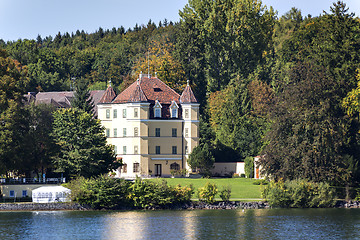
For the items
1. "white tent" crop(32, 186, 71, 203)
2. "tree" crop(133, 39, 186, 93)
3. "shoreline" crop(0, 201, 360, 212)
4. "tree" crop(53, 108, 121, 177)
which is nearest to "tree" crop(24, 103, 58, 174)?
"tree" crop(53, 108, 121, 177)

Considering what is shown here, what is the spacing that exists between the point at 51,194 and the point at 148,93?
1306 inches

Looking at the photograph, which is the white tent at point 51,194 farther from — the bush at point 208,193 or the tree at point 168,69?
the tree at point 168,69

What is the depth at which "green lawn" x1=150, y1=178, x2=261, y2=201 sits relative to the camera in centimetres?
8212

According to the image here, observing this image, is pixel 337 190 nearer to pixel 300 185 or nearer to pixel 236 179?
pixel 300 185

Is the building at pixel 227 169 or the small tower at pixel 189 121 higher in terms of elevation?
the small tower at pixel 189 121

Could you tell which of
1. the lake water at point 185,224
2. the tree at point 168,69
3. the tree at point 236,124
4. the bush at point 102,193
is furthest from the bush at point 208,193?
the tree at point 168,69

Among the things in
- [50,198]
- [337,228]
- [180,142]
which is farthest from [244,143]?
[337,228]

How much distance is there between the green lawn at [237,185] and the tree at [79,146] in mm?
11248

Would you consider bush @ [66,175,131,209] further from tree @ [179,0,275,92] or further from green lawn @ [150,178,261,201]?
tree @ [179,0,275,92]

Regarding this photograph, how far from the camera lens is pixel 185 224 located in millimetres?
65188

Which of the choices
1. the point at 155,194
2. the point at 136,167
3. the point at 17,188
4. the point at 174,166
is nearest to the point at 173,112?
the point at 174,166

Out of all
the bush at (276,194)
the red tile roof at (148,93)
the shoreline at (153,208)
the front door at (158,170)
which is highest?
the red tile roof at (148,93)

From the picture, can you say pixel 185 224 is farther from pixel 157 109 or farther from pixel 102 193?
pixel 157 109

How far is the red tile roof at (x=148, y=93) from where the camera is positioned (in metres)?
104
